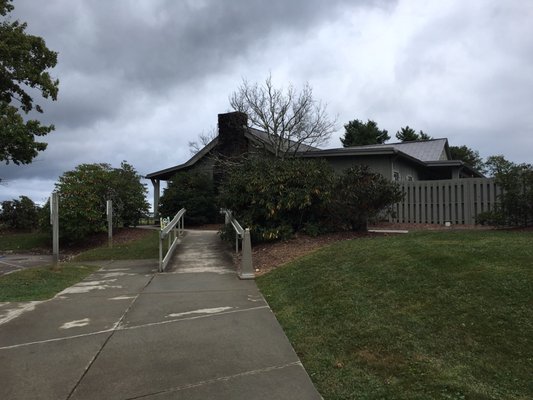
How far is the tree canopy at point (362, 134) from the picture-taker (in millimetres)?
48625

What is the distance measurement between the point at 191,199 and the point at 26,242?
6993 mm

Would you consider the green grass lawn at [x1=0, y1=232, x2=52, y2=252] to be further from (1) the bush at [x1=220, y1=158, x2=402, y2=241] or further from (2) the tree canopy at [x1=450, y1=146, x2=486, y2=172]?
(2) the tree canopy at [x1=450, y1=146, x2=486, y2=172]

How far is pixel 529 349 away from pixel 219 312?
3929mm

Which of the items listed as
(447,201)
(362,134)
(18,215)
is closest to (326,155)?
(447,201)

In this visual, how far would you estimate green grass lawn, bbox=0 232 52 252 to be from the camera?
1823cm

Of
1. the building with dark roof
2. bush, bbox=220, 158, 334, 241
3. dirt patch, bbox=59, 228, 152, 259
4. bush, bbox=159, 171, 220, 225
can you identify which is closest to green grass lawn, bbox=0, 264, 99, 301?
bush, bbox=220, 158, 334, 241

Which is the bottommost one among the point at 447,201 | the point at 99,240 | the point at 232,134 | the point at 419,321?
the point at 99,240

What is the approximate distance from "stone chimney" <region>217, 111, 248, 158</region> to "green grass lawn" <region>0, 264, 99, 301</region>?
12660 millimetres

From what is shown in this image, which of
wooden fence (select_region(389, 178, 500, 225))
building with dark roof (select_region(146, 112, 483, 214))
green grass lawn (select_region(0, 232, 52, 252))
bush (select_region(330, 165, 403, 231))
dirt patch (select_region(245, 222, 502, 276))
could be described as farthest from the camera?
building with dark roof (select_region(146, 112, 483, 214))

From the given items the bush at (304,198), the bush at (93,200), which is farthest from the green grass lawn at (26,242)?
the bush at (304,198)

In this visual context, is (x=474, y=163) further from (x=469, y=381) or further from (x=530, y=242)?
(x=469, y=381)

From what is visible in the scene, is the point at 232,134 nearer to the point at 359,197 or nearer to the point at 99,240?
the point at 99,240

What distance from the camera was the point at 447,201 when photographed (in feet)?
56.6

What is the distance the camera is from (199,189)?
879 inches
